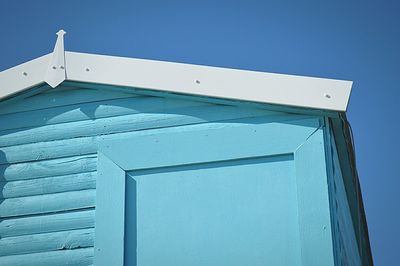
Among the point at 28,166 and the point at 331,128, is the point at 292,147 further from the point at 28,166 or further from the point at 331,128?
the point at 28,166

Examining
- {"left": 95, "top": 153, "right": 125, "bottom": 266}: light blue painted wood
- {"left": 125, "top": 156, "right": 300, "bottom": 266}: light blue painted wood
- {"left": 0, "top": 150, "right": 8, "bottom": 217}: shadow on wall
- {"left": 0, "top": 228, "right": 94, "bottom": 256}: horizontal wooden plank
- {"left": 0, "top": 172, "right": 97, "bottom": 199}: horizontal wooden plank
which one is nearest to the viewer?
{"left": 125, "top": 156, "right": 300, "bottom": 266}: light blue painted wood

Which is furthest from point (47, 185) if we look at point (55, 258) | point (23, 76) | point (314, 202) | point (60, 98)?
point (314, 202)

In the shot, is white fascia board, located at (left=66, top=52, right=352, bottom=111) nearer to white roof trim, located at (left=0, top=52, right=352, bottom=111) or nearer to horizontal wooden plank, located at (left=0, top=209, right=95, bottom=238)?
white roof trim, located at (left=0, top=52, right=352, bottom=111)

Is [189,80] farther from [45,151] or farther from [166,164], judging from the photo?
[45,151]

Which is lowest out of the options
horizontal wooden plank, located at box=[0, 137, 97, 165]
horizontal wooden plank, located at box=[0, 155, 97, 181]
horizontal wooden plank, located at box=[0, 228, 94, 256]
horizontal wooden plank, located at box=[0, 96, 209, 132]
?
horizontal wooden plank, located at box=[0, 228, 94, 256]

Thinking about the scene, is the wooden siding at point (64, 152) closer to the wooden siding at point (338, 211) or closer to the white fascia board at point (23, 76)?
the white fascia board at point (23, 76)

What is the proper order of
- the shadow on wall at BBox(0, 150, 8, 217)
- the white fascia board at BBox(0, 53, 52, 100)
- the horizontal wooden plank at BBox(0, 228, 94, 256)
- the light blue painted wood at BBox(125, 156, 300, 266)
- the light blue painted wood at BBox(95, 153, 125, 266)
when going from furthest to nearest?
the white fascia board at BBox(0, 53, 52, 100)
the shadow on wall at BBox(0, 150, 8, 217)
the horizontal wooden plank at BBox(0, 228, 94, 256)
the light blue painted wood at BBox(95, 153, 125, 266)
the light blue painted wood at BBox(125, 156, 300, 266)

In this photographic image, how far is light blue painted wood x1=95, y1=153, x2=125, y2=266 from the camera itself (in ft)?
14.5

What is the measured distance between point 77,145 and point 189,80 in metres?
0.80

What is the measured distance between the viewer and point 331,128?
458cm

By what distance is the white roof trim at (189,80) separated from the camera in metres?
4.44

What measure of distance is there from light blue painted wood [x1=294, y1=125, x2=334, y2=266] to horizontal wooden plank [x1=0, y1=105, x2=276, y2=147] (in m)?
0.38

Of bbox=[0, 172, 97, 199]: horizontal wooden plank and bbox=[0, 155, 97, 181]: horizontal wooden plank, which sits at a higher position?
bbox=[0, 155, 97, 181]: horizontal wooden plank

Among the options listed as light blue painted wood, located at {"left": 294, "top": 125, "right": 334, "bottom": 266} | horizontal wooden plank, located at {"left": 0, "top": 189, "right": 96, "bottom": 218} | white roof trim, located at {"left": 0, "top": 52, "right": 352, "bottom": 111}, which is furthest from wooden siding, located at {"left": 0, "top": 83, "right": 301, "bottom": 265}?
light blue painted wood, located at {"left": 294, "top": 125, "right": 334, "bottom": 266}
